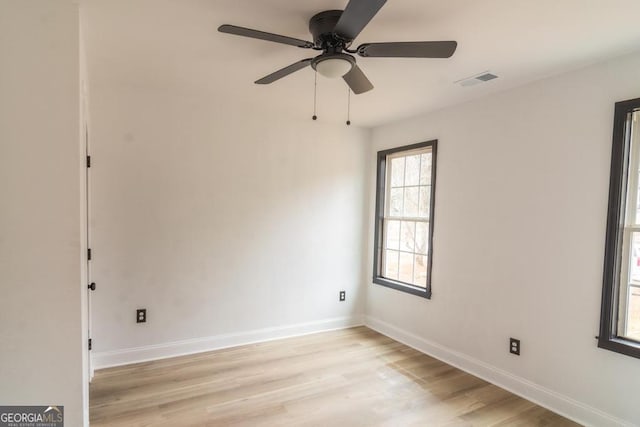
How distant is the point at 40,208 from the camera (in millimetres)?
1697

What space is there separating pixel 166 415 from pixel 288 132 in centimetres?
280

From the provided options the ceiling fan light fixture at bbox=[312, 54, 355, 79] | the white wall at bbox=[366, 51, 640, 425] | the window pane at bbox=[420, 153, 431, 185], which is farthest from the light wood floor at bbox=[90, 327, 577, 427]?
the ceiling fan light fixture at bbox=[312, 54, 355, 79]

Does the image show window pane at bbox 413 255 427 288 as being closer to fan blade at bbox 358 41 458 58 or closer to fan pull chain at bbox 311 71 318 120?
fan pull chain at bbox 311 71 318 120

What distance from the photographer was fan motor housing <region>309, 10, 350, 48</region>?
178 cm

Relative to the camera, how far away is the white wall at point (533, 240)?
91.0 inches

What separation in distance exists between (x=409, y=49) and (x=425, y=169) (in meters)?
2.12

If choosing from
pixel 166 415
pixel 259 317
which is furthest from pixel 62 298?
pixel 259 317

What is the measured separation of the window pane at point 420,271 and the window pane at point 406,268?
62 millimetres

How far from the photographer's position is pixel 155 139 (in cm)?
315

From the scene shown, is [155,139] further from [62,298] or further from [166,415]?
[166,415]

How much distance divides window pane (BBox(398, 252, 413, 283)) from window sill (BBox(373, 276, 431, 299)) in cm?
8

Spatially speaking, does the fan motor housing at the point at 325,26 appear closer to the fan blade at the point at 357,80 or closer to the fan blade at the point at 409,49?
the fan blade at the point at 409,49

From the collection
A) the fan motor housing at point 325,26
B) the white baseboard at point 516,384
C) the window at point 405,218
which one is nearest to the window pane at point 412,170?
the window at point 405,218

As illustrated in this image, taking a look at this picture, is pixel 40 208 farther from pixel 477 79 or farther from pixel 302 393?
pixel 477 79
